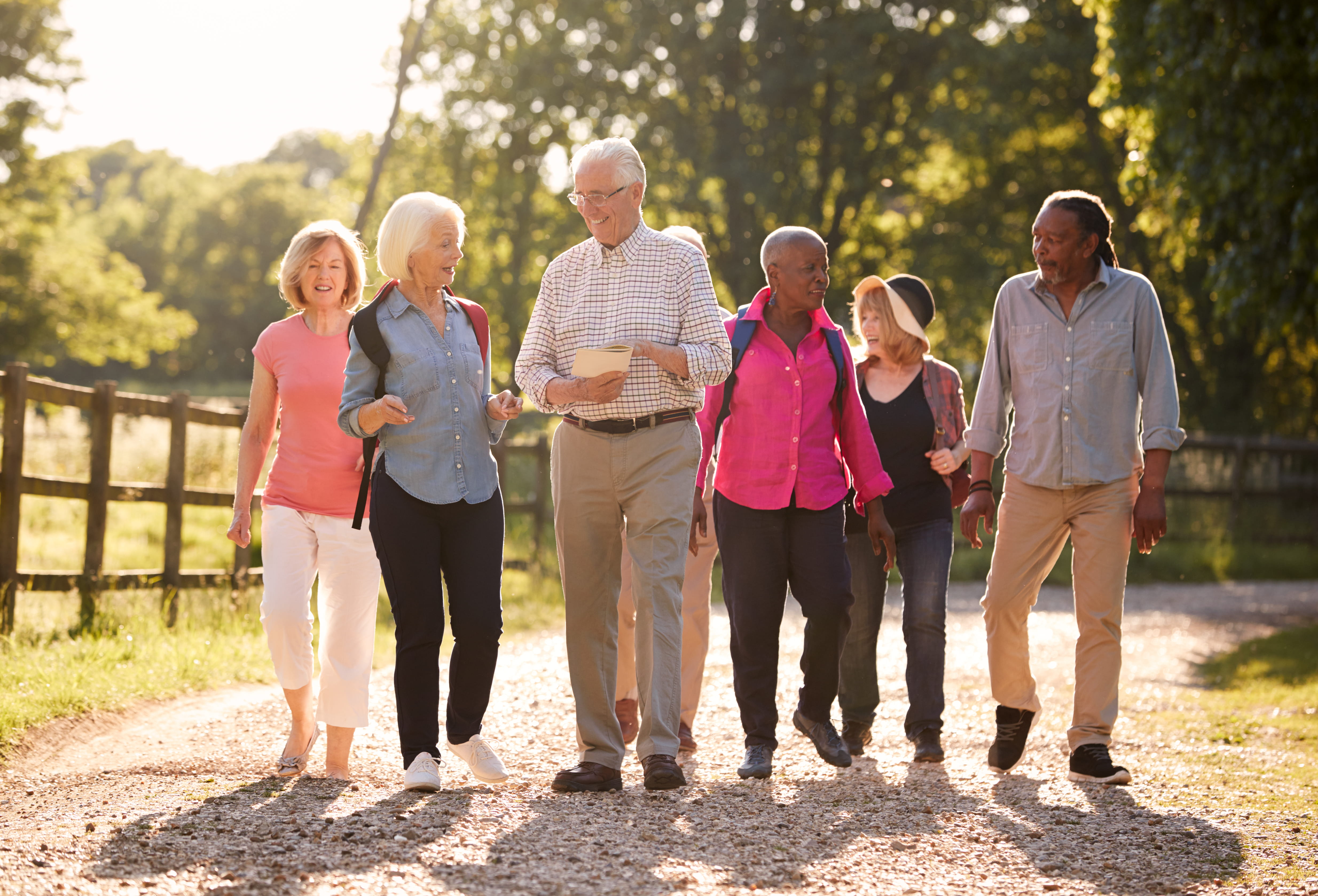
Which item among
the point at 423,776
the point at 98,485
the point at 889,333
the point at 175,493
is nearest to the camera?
the point at 423,776

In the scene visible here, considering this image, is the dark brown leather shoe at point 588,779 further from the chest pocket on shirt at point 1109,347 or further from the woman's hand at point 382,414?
the chest pocket on shirt at point 1109,347

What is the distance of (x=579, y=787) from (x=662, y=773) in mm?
307

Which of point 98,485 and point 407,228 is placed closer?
point 407,228

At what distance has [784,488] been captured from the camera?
516 cm

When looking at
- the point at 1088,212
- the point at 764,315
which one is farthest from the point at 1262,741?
the point at 764,315

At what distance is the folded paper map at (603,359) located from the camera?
4.38 metres

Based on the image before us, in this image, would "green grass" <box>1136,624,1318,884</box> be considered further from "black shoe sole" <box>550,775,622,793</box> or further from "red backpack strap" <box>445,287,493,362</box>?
"red backpack strap" <box>445,287,493,362</box>

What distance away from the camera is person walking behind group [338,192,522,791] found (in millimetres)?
4621

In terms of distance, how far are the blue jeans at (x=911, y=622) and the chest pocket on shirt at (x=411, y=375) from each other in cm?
200

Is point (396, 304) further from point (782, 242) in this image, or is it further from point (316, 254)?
point (782, 242)

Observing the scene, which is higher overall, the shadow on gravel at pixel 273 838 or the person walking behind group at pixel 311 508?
Answer: the person walking behind group at pixel 311 508

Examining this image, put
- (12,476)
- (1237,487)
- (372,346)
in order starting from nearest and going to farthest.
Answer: (372,346)
(12,476)
(1237,487)

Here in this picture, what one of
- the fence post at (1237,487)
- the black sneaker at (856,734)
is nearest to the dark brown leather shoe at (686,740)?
the black sneaker at (856,734)

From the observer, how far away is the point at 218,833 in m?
3.88
